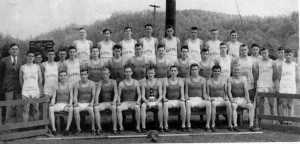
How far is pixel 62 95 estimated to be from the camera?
6098 millimetres

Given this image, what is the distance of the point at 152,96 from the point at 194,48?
4.16 ft

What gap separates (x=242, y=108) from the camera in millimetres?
6121

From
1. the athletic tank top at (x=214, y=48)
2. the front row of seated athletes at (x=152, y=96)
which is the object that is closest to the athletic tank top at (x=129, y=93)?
Result: the front row of seated athletes at (x=152, y=96)

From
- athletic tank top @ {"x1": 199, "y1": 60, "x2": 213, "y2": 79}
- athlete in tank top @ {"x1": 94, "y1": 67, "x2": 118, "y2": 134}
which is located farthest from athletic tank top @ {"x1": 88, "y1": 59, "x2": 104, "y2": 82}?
athletic tank top @ {"x1": 199, "y1": 60, "x2": 213, "y2": 79}

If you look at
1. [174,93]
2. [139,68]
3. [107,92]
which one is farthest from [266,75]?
[107,92]

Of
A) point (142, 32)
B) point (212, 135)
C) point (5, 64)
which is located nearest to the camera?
point (212, 135)

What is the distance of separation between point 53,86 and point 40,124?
0.70m

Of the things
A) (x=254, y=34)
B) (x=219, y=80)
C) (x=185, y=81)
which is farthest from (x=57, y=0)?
(x=254, y=34)

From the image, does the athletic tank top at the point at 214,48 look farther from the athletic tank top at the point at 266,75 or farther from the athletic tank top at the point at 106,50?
the athletic tank top at the point at 106,50

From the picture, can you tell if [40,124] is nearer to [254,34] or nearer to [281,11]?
[254,34]

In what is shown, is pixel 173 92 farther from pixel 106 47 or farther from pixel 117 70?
pixel 106 47

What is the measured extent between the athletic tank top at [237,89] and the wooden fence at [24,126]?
3.12m

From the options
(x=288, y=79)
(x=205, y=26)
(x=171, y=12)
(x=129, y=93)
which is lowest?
(x=129, y=93)

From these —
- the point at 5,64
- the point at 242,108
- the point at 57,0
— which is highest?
the point at 57,0
